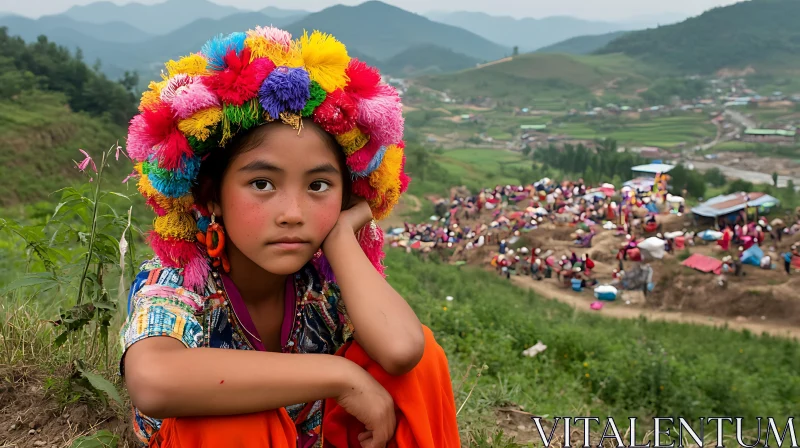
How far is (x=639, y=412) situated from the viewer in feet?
22.3

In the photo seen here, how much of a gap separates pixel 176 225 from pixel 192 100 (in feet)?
1.26

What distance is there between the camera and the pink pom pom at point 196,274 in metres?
1.74

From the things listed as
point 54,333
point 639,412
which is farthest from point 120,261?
point 639,412

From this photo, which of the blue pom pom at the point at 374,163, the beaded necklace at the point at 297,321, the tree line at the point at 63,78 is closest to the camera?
the blue pom pom at the point at 374,163

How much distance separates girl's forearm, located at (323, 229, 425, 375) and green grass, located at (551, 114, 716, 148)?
73.3 meters

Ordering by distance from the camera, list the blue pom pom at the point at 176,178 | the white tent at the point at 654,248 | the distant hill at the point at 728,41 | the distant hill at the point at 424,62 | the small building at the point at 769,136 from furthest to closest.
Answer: the distant hill at the point at 424,62
the distant hill at the point at 728,41
the small building at the point at 769,136
the white tent at the point at 654,248
the blue pom pom at the point at 176,178

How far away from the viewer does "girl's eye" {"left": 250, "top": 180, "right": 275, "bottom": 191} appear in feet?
5.51

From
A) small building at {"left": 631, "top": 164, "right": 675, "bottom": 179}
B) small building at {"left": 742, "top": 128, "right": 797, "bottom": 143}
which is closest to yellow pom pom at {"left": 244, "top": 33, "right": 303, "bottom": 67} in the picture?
small building at {"left": 631, "top": 164, "right": 675, "bottom": 179}

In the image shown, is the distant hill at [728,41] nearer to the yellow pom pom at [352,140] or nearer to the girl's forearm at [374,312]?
the yellow pom pom at [352,140]

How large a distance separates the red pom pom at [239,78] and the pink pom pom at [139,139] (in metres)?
0.21

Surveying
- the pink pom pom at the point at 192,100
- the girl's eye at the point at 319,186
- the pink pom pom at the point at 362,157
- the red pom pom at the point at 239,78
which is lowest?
the girl's eye at the point at 319,186

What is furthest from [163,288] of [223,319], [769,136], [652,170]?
[769,136]

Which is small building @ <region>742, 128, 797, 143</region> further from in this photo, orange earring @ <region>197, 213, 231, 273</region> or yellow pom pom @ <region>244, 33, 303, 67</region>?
orange earring @ <region>197, 213, 231, 273</region>

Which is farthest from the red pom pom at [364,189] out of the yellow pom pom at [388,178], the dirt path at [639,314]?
the dirt path at [639,314]
